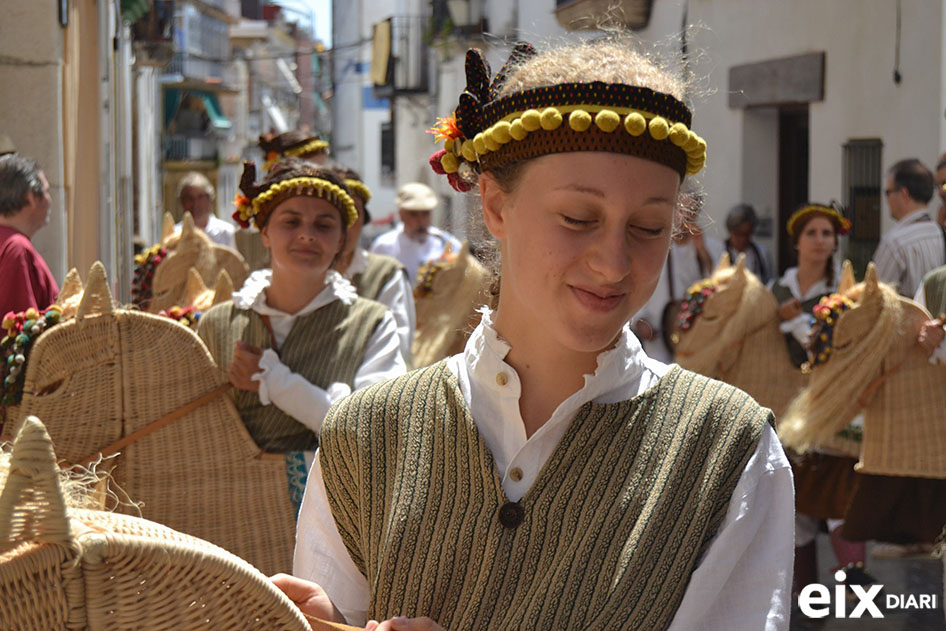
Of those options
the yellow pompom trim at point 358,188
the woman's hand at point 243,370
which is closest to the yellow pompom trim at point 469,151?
the woman's hand at point 243,370

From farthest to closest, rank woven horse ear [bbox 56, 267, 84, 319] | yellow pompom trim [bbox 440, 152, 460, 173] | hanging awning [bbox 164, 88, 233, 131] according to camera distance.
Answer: hanging awning [bbox 164, 88, 233, 131]
woven horse ear [bbox 56, 267, 84, 319]
yellow pompom trim [bbox 440, 152, 460, 173]

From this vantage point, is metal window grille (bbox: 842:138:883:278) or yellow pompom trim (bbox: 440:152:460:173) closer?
yellow pompom trim (bbox: 440:152:460:173)

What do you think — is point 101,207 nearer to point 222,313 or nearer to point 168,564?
point 222,313

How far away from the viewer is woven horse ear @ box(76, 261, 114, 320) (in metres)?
3.71

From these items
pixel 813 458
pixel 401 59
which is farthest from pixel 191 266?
pixel 401 59

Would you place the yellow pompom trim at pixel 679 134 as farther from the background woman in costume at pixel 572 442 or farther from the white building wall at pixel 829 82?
the white building wall at pixel 829 82

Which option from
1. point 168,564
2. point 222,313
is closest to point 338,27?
point 222,313

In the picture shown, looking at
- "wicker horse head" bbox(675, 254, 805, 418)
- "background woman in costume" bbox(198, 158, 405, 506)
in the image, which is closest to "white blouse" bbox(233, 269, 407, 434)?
"background woman in costume" bbox(198, 158, 405, 506)

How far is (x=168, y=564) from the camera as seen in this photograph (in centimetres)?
150

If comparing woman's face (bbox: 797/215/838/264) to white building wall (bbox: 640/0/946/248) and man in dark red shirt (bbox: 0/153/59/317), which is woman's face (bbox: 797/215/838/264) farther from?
man in dark red shirt (bbox: 0/153/59/317)

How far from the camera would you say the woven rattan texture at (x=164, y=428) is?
12.2 ft

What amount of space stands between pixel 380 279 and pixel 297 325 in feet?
5.72

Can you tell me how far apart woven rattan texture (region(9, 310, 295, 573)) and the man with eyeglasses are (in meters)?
4.05

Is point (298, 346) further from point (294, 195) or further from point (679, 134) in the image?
point (679, 134)
